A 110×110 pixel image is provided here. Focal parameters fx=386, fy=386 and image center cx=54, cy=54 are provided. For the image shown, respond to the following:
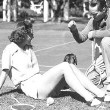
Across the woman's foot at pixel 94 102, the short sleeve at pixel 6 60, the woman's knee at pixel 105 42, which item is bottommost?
the woman's foot at pixel 94 102

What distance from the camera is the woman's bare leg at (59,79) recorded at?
Result: 482 cm

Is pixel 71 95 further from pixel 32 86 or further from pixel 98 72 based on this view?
pixel 32 86

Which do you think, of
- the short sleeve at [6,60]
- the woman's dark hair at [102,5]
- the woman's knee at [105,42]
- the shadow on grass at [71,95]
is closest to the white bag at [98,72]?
the shadow on grass at [71,95]

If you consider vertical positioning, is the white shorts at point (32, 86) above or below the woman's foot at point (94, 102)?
above

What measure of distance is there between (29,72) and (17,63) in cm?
21

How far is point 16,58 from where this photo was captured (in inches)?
211

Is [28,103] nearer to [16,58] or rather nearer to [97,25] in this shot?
[16,58]

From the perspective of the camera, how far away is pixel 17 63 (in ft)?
17.5

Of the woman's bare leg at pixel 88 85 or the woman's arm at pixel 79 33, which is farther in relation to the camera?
the woman's arm at pixel 79 33

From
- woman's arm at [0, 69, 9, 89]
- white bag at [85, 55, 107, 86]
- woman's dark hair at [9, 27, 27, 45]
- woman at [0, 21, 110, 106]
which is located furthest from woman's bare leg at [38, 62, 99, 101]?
white bag at [85, 55, 107, 86]

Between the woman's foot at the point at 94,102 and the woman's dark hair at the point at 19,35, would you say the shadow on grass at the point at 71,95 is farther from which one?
→ the woman's dark hair at the point at 19,35

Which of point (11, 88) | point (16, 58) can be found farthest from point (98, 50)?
point (11, 88)

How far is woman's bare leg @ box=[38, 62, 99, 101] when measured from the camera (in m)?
4.82

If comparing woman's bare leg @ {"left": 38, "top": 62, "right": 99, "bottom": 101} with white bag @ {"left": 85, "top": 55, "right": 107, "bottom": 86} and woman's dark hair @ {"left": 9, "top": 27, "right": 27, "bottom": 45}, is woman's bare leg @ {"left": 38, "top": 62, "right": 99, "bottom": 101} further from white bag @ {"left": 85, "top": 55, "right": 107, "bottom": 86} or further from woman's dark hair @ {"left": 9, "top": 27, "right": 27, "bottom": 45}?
white bag @ {"left": 85, "top": 55, "right": 107, "bottom": 86}
